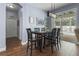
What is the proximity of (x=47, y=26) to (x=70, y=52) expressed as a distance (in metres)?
0.66

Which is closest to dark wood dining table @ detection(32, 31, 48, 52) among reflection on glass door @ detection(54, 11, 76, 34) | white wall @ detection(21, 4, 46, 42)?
white wall @ detection(21, 4, 46, 42)

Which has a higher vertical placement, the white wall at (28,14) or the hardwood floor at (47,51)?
the white wall at (28,14)

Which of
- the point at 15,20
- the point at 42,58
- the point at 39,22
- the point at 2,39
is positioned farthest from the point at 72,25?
the point at 2,39

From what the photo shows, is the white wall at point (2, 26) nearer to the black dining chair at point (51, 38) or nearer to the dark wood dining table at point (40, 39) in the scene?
the dark wood dining table at point (40, 39)

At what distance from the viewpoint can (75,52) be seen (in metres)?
2.02

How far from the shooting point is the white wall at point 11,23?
1.97 metres

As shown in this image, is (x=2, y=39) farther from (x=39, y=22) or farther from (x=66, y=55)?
(x=66, y=55)

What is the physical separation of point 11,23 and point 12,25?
0.04 meters

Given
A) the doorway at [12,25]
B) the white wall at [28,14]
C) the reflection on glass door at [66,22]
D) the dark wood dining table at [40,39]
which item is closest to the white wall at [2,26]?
the doorway at [12,25]

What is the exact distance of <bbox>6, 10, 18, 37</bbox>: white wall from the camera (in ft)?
6.47

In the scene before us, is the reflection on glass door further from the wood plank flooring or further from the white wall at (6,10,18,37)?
the white wall at (6,10,18,37)

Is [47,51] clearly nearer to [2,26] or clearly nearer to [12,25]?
[12,25]

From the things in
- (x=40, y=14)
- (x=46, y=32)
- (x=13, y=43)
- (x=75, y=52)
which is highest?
(x=40, y=14)

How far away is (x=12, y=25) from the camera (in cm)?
201
